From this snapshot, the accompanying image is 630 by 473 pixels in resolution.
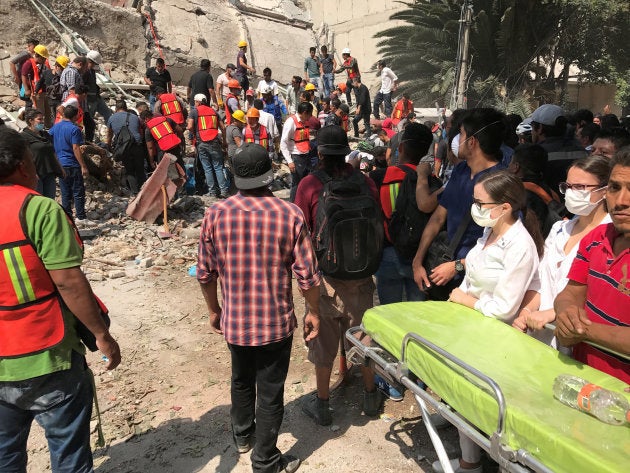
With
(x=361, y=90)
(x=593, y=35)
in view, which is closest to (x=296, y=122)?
(x=361, y=90)

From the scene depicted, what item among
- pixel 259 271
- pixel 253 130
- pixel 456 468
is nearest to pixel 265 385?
pixel 259 271

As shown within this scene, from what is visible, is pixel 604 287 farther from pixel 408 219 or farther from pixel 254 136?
pixel 254 136

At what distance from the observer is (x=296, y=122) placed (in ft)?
27.5

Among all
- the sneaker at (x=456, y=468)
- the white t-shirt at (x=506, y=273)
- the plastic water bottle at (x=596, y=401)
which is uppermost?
the white t-shirt at (x=506, y=273)

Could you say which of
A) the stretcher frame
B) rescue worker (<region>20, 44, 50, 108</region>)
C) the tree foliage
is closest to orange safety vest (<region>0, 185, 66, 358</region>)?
the stretcher frame

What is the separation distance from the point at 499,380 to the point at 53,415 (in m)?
1.96

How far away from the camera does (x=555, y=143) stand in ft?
15.5

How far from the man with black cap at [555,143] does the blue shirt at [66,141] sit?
6.42m

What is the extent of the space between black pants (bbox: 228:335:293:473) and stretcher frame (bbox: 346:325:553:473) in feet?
1.42

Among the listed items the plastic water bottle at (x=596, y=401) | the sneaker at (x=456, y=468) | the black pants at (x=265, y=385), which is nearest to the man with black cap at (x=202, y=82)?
the black pants at (x=265, y=385)

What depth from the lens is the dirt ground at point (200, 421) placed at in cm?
317

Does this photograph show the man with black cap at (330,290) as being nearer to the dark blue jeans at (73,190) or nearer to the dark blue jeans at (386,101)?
the dark blue jeans at (73,190)

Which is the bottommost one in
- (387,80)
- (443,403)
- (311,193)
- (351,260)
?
(443,403)

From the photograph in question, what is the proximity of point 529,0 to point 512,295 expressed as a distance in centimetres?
1532
